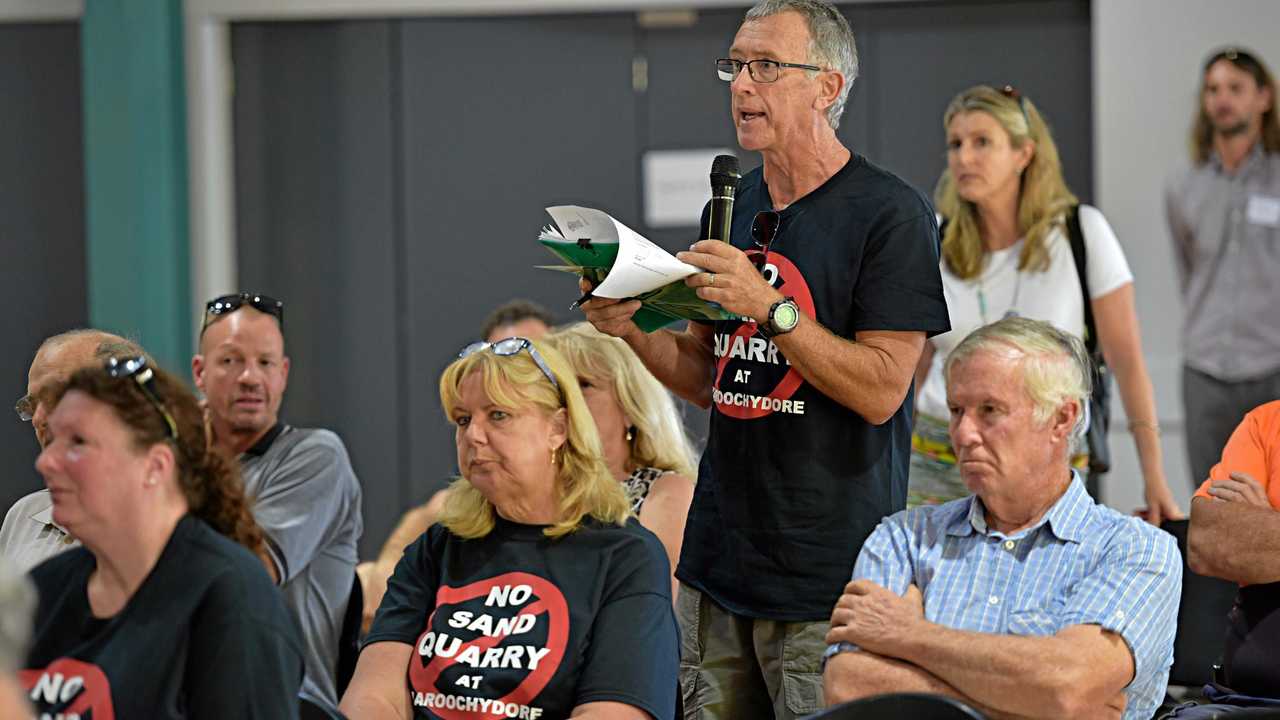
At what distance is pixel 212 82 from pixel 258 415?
131 inches

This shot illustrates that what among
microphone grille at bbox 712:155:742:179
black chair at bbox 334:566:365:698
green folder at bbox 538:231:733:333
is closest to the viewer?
green folder at bbox 538:231:733:333

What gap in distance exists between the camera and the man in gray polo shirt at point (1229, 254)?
5477 millimetres

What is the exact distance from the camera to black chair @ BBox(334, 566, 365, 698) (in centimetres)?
350

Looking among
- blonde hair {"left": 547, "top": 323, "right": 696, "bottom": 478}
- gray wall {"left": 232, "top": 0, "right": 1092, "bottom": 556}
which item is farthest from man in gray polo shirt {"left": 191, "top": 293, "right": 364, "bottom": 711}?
gray wall {"left": 232, "top": 0, "right": 1092, "bottom": 556}

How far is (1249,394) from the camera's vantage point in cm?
556

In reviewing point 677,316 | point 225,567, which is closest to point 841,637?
point 677,316

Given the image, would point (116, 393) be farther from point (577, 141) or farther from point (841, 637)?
point (577, 141)

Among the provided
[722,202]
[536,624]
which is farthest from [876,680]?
[722,202]

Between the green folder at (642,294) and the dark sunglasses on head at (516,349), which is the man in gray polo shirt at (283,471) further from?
the green folder at (642,294)

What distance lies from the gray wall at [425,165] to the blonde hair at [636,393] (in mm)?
2907

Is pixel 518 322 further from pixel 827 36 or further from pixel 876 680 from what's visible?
pixel 876 680

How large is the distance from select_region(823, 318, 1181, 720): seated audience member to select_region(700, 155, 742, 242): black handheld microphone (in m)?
0.49

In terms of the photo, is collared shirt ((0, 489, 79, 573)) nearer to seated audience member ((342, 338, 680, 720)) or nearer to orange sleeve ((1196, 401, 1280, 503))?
seated audience member ((342, 338, 680, 720))

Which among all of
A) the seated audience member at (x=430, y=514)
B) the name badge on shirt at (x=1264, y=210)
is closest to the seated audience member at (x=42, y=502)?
the seated audience member at (x=430, y=514)
